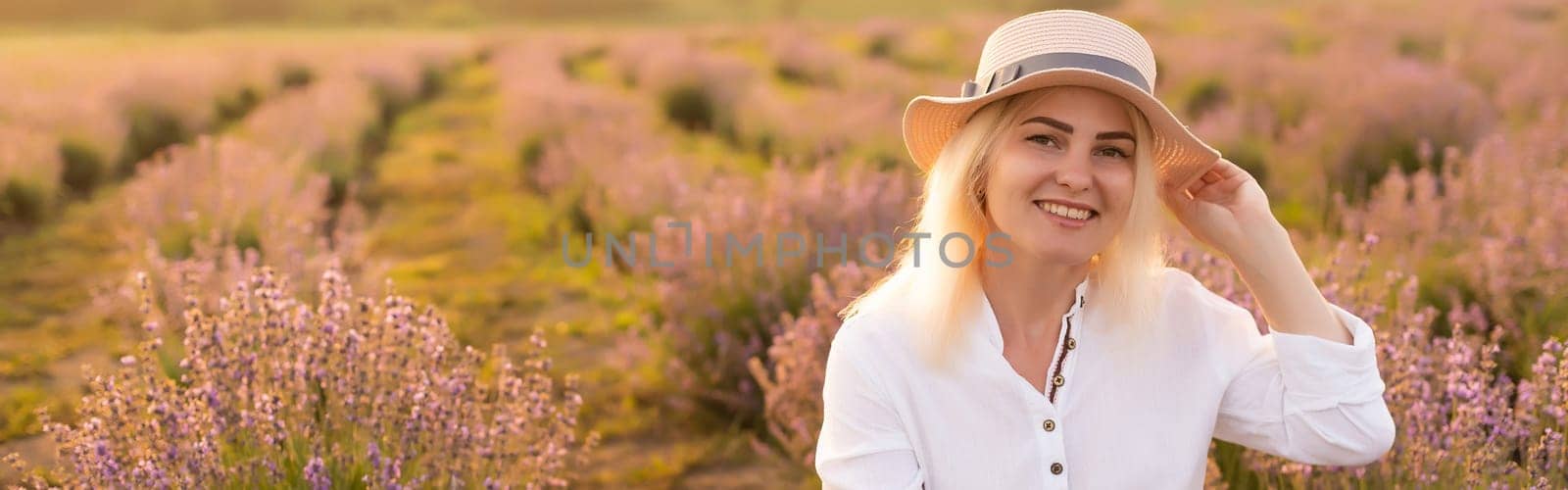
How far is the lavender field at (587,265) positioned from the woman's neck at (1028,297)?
0.86 m

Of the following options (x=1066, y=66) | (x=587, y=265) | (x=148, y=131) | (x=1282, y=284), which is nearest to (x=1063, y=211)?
(x=1066, y=66)

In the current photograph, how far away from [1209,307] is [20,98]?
10.9 metres

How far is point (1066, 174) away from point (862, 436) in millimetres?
499

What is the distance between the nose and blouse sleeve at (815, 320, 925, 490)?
0.39 m

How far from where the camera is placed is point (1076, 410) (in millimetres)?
1915

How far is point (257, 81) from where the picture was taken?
14.7m

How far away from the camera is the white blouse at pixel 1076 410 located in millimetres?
1871

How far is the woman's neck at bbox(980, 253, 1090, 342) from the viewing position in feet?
6.57

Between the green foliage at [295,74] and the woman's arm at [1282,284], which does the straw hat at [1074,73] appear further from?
the green foliage at [295,74]

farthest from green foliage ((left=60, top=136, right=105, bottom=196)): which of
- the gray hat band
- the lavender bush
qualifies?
the gray hat band

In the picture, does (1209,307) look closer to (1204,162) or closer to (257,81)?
(1204,162)

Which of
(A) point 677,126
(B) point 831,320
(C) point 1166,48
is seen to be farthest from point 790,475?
(C) point 1166,48

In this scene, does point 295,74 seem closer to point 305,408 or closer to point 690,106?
point 690,106

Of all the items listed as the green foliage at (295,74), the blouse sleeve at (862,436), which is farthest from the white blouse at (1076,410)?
the green foliage at (295,74)
